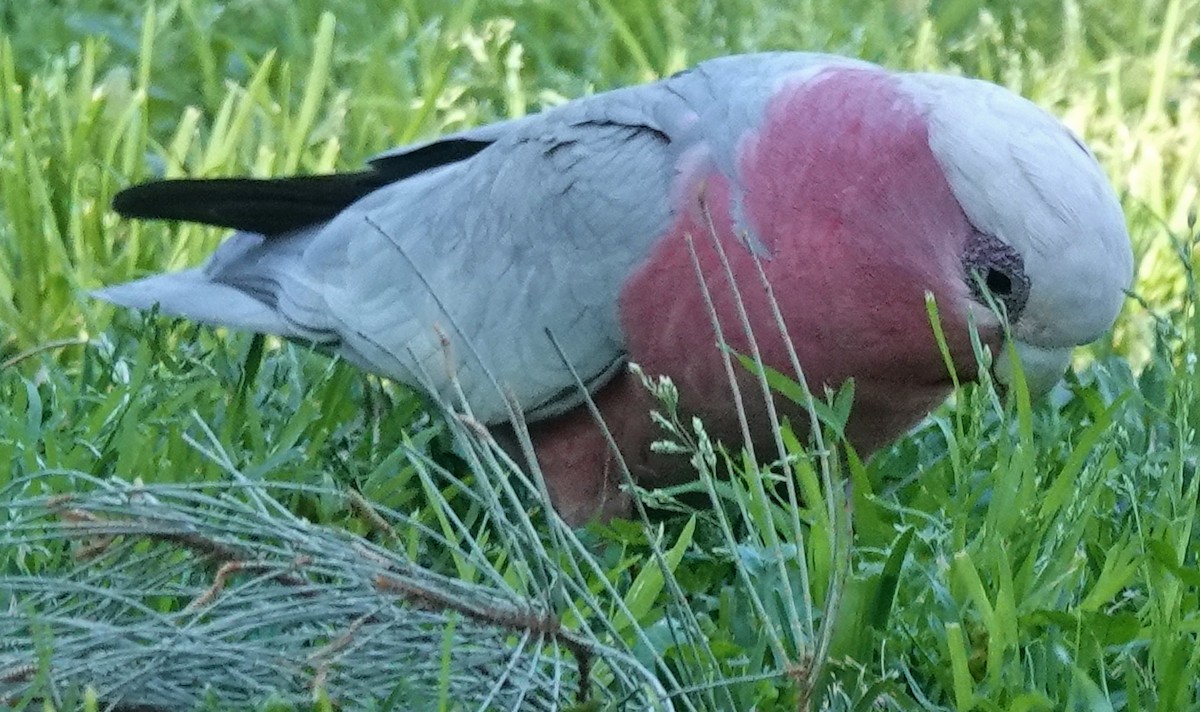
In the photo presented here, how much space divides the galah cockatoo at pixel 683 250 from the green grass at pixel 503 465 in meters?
0.11

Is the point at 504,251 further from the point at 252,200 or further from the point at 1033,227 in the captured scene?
the point at 1033,227

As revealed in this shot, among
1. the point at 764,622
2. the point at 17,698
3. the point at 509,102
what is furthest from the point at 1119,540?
the point at 509,102

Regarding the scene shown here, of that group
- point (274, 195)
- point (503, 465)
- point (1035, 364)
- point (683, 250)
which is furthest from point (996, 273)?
point (274, 195)

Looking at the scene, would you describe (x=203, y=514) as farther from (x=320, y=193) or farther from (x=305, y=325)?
(x=320, y=193)

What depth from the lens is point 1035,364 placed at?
2.37m

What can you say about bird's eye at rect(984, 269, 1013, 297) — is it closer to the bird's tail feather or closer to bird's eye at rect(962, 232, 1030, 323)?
bird's eye at rect(962, 232, 1030, 323)

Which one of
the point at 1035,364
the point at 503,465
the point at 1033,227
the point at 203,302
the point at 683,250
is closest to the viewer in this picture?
the point at 1033,227

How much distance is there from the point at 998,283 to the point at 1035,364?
15 cm

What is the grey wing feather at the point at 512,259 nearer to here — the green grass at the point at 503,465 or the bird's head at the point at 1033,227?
the green grass at the point at 503,465

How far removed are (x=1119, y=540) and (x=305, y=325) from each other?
4.84 ft

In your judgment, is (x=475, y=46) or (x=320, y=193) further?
(x=475, y=46)

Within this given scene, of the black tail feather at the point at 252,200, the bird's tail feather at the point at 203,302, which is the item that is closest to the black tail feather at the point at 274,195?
the black tail feather at the point at 252,200

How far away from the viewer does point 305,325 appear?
3.03 metres

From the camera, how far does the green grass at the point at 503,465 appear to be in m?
1.89
